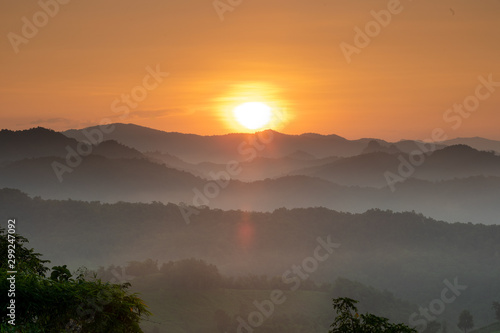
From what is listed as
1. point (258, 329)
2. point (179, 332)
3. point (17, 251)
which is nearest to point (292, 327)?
point (258, 329)

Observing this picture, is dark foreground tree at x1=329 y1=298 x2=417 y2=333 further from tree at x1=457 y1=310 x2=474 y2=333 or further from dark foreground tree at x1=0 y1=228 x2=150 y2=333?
tree at x1=457 y1=310 x2=474 y2=333

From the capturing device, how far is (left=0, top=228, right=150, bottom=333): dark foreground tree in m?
19.7

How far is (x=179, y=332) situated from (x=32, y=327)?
182m

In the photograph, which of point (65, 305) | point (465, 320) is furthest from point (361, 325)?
point (465, 320)

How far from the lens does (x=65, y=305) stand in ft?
66.6

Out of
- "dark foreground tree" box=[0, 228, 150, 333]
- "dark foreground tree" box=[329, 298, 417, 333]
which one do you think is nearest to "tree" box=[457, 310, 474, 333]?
"dark foreground tree" box=[329, 298, 417, 333]

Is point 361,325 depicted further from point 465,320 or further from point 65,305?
point 465,320

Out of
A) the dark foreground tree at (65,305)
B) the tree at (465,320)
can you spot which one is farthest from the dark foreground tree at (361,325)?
the tree at (465,320)

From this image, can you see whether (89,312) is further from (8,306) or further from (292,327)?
(292,327)

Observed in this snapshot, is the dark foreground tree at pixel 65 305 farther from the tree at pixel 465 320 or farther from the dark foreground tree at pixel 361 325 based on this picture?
the tree at pixel 465 320

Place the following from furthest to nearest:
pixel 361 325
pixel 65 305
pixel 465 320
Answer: pixel 465 320, pixel 361 325, pixel 65 305

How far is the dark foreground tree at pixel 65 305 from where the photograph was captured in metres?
19.7

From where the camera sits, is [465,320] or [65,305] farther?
[465,320]

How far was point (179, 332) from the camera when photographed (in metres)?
193
